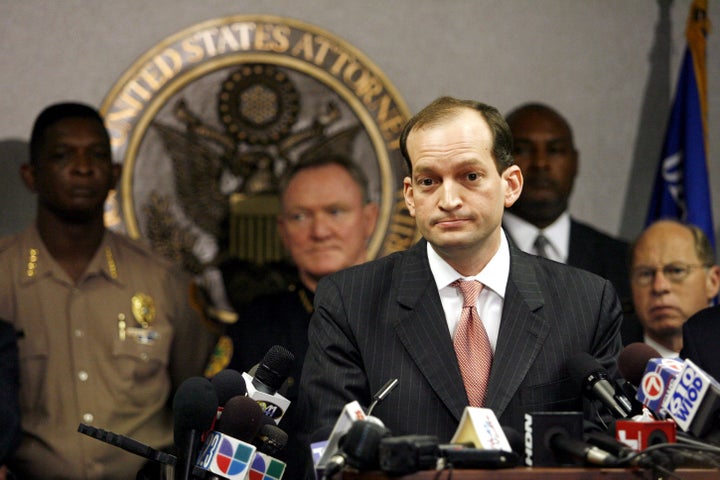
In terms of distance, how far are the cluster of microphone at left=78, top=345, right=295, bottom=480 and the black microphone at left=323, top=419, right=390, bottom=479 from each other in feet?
1.13

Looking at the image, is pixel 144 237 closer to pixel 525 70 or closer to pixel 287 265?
pixel 287 265

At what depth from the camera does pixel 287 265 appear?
5.79 meters

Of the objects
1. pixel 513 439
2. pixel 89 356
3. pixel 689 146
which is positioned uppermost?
pixel 689 146

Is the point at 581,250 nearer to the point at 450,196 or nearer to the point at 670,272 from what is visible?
the point at 670,272

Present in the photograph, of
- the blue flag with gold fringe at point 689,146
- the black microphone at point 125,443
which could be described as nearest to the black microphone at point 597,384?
the black microphone at point 125,443

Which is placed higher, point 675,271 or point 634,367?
point 675,271

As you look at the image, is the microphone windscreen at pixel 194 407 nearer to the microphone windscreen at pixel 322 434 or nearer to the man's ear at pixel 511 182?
the microphone windscreen at pixel 322 434

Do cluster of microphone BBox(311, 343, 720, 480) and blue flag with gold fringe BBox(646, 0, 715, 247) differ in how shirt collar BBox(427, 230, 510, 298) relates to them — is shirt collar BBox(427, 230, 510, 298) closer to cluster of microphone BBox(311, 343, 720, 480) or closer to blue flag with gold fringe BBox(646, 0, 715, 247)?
cluster of microphone BBox(311, 343, 720, 480)

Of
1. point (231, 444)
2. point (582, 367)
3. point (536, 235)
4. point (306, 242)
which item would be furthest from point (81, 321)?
point (582, 367)

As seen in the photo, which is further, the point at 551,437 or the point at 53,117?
the point at 53,117

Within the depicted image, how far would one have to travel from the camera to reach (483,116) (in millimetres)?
2998

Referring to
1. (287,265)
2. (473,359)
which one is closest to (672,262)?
(287,265)

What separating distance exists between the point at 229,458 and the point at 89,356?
2.45 m

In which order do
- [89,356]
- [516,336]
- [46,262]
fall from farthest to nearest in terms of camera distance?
[46,262] < [89,356] < [516,336]
